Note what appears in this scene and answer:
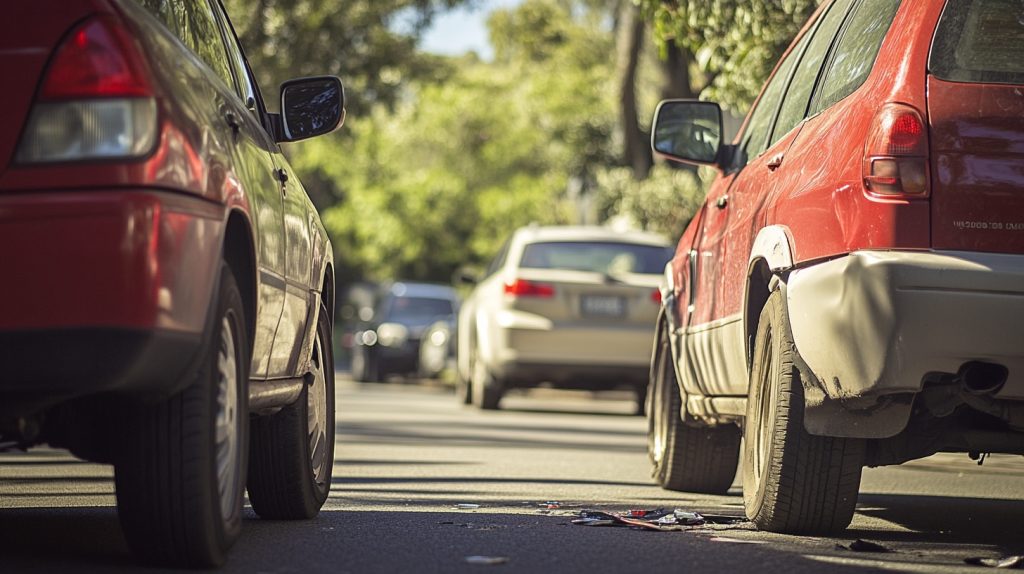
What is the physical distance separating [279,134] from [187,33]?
1.17 m

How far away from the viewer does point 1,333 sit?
4188 mm

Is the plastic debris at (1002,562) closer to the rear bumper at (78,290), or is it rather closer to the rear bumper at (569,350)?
the rear bumper at (78,290)

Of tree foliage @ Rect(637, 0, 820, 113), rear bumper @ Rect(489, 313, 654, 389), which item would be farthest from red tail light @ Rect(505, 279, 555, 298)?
tree foliage @ Rect(637, 0, 820, 113)

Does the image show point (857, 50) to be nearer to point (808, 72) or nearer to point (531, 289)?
point (808, 72)

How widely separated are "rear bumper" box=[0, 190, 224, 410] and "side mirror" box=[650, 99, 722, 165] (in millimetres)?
3769

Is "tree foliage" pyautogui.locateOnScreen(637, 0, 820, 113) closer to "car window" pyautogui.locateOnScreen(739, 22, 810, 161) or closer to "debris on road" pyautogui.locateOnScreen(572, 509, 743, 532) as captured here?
"car window" pyautogui.locateOnScreen(739, 22, 810, 161)

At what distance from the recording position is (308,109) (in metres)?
6.70

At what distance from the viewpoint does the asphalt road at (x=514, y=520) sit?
5223mm

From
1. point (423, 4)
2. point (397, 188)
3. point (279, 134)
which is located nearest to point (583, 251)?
point (279, 134)

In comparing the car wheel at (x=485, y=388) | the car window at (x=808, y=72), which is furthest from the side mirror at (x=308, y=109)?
the car wheel at (x=485, y=388)

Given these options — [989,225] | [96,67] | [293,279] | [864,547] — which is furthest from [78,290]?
[864,547]

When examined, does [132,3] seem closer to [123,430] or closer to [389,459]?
[123,430]

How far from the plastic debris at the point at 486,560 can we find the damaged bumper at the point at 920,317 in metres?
1.16

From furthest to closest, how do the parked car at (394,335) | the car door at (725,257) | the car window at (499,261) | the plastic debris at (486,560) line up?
the parked car at (394,335)
the car window at (499,261)
the car door at (725,257)
the plastic debris at (486,560)
